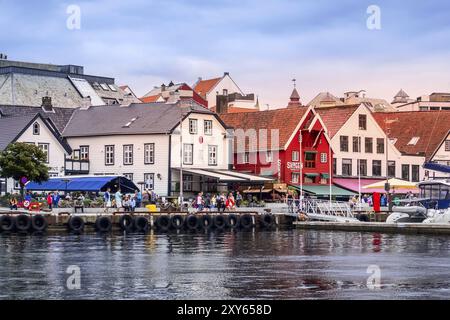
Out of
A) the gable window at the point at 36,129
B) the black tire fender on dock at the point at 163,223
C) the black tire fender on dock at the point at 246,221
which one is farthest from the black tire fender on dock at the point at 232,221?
the gable window at the point at 36,129

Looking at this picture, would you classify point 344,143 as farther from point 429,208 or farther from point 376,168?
point 429,208

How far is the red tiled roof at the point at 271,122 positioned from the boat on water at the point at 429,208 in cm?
2774

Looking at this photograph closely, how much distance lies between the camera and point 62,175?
95.1 m

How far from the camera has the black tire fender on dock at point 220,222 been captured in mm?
73312

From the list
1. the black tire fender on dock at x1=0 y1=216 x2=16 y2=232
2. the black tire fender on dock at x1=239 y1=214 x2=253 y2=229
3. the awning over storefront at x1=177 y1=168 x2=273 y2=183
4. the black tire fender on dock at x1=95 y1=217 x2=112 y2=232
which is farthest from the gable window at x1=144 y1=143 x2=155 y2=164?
the black tire fender on dock at x1=0 y1=216 x2=16 y2=232

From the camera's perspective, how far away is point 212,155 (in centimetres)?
9906

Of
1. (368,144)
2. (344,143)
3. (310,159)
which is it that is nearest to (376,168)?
(368,144)

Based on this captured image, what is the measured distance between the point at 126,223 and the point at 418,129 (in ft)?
202

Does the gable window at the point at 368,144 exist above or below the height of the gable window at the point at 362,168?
above

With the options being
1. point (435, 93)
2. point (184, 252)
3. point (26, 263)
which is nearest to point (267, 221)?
point (184, 252)

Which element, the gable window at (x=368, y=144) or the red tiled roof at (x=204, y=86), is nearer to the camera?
the gable window at (x=368, y=144)

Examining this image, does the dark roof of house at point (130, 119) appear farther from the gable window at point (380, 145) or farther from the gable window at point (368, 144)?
the gable window at point (380, 145)
